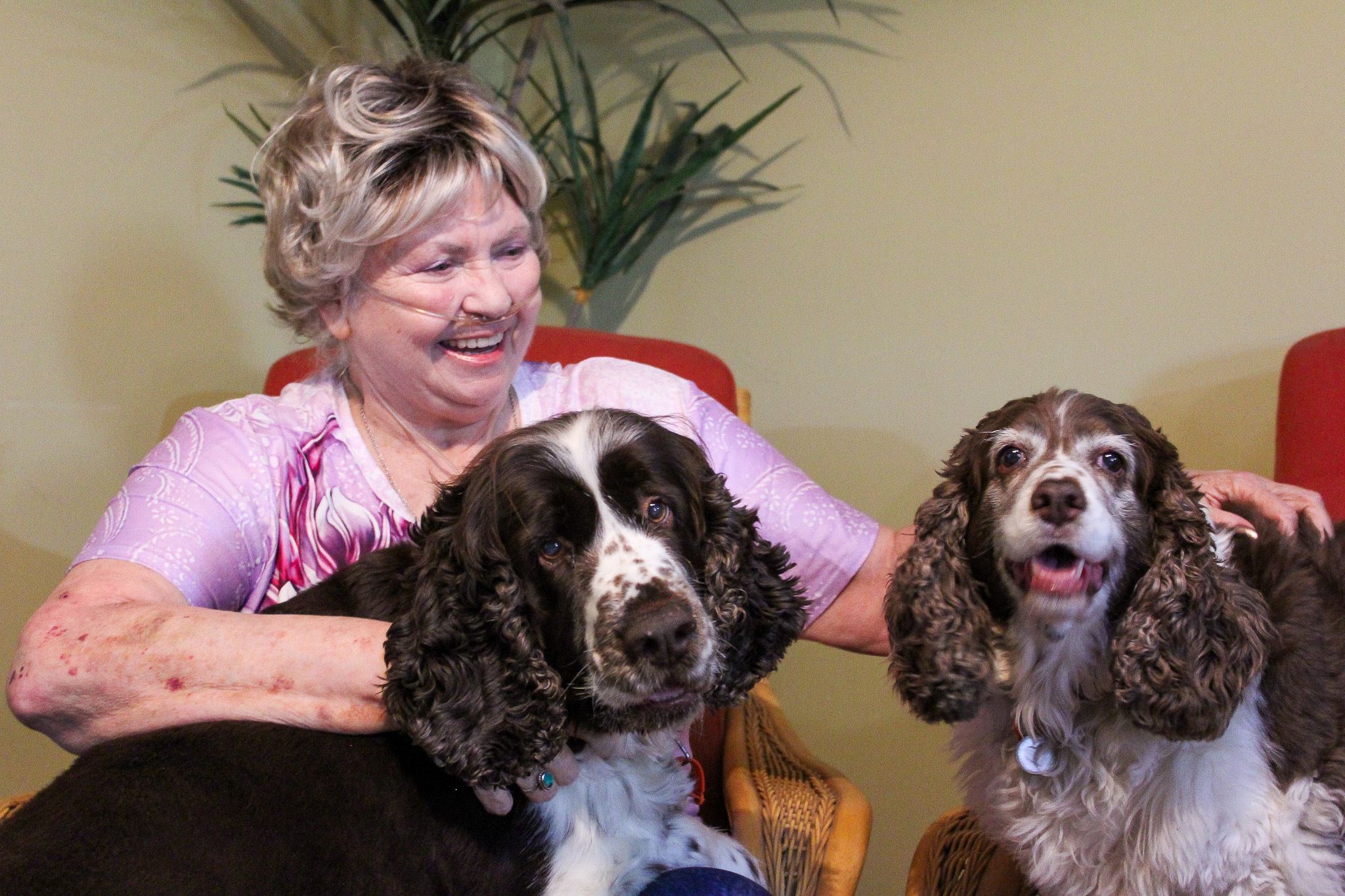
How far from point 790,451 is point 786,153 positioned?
2.72ft

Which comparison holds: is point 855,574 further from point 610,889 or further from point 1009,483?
point 610,889

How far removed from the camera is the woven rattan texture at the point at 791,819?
5.65 ft

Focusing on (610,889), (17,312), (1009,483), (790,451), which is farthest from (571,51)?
(610,889)

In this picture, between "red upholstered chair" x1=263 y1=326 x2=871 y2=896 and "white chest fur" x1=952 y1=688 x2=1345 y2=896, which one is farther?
"red upholstered chair" x1=263 y1=326 x2=871 y2=896

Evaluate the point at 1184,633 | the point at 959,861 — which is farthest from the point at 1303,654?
the point at 959,861

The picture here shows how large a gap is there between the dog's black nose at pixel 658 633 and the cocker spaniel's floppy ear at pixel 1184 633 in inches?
22.9

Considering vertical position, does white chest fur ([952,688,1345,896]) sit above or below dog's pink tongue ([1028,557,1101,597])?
below

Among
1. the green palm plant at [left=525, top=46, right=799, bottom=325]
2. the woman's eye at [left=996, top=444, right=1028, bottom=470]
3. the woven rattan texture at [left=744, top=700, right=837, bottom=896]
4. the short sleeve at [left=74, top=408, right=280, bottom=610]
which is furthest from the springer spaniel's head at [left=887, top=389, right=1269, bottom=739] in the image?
the green palm plant at [left=525, top=46, right=799, bottom=325]

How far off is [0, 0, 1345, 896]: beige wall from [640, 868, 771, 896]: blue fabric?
1496 millimetres

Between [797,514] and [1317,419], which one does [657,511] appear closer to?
[797,514]

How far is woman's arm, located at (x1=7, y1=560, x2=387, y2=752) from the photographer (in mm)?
1464

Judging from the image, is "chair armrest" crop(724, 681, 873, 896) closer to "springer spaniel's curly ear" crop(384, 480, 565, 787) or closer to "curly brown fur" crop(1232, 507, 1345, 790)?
"springer spaniel's curly ear" crop(384, 480, 565, 787)

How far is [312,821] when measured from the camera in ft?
4.44

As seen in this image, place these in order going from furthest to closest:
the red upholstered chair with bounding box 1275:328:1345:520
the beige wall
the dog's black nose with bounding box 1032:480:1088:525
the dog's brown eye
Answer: the beige wall → the red upholstered chair with bounding box 1275:328:1345:520 → the dog's brown eye → the dog's black nose with bounding box 1032:480:1088:525
